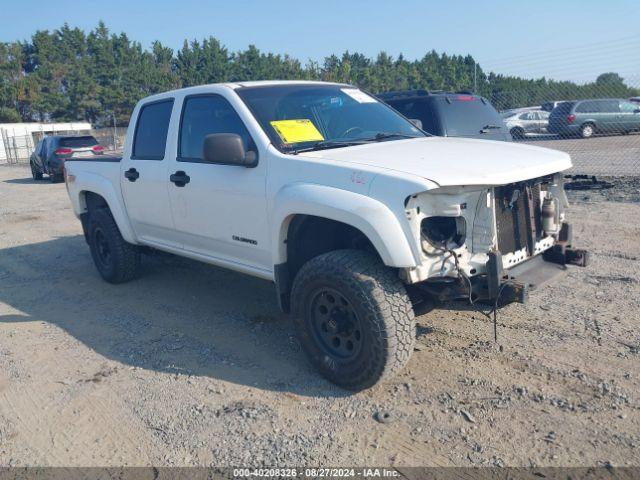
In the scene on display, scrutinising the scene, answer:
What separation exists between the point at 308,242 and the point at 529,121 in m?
24.8

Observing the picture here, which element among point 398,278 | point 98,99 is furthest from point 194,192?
point 98,99

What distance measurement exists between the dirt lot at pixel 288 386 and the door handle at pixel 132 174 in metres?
1.25

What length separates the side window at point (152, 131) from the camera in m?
5.25

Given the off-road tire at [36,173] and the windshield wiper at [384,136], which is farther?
the off-road tire at [36,173]

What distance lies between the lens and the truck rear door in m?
5.19

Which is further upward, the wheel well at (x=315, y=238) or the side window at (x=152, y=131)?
the side window at (x=152, y=131)

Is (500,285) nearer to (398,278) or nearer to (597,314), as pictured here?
(398,278)

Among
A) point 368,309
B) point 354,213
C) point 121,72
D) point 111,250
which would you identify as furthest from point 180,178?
point 121,72

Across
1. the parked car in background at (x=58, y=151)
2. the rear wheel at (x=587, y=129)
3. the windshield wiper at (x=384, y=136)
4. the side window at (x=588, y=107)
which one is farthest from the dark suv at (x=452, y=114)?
the side window at (x=588, y=107)

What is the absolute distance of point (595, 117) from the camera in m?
23.0

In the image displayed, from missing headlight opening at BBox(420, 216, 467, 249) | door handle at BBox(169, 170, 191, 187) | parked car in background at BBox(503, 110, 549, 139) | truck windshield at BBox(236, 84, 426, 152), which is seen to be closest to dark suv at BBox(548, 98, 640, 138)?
parked car in background at BBox(503, 110, 549, 139)

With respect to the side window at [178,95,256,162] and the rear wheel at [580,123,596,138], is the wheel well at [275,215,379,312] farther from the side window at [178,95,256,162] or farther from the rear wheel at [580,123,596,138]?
the rear wheel at [580,123,596,138]

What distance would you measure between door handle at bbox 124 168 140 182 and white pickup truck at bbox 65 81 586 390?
2cm

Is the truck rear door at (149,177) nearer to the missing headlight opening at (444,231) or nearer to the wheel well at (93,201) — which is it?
the wheel well at (93,201)
